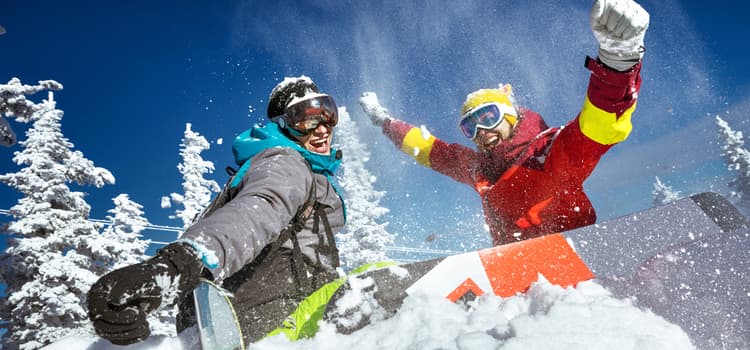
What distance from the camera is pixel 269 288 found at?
2.79m

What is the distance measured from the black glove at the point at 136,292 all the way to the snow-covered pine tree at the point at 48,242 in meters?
11.9

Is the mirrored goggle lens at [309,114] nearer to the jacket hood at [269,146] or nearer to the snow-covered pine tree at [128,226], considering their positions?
the jacket hood at [269,146]

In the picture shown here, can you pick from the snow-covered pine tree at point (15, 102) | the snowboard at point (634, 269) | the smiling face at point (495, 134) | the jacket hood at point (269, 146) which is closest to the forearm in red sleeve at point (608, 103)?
the snowboard at point (634, 269)

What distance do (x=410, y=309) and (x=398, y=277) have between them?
12.4 inches

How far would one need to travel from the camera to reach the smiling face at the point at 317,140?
3723 mm

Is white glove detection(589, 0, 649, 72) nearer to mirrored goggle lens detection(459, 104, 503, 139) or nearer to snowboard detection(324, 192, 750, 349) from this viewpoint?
snowboard detection(324, 192, 750, 349)

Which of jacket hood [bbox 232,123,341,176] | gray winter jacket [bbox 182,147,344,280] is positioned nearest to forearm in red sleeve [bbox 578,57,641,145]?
jacket hood [bbox 232,123,341,176]

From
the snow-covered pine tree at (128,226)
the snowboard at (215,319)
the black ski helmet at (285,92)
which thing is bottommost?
the snowboard at (215,319)

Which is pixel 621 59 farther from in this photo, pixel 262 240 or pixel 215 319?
pixel 215 319

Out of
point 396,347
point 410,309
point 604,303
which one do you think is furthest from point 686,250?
point 396,347

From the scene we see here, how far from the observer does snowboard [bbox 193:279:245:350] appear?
1.85 metres

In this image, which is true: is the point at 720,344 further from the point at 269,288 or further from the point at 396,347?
the point at 269,288

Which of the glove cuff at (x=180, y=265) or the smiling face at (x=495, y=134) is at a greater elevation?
the smiling face at (x=495, y=134)

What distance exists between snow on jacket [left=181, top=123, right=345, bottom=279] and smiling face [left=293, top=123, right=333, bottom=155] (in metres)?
0.27
